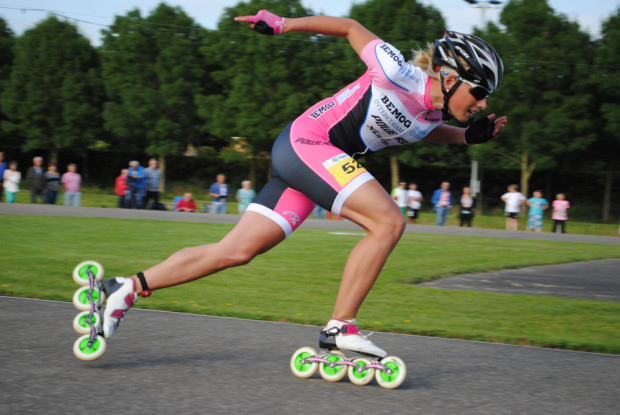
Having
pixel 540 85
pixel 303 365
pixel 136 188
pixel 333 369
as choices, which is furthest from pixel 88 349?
pixel 540 85

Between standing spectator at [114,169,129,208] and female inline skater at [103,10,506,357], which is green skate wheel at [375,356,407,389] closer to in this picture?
female inline skater at [103,10,506,357]

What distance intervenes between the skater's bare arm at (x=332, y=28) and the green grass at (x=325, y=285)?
2439 mm

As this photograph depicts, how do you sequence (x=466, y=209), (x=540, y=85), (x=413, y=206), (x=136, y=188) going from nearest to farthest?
(x=136, y=188) < (x=413, y=206) < (x=466, y=209) < (x=540, y=85)

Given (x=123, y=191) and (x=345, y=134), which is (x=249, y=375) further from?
(x=123, y=191)

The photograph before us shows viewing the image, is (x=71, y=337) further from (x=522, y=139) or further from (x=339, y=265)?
(x=522, y=139)

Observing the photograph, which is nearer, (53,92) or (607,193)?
(607,193)

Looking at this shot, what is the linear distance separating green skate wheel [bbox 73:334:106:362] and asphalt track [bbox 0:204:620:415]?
0.06 metres

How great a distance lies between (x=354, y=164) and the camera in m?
4.00

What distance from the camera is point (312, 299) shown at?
7.41 metres

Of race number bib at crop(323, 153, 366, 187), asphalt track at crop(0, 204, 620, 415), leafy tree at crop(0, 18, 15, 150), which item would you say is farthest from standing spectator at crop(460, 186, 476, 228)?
leafy tree at crop(0, 18, 15, 150)

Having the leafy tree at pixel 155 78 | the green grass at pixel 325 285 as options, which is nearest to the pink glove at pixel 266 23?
the green grass at pixel 325 285

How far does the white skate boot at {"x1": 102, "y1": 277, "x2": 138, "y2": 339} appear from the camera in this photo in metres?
3.91

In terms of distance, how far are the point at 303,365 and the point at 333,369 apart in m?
0.16

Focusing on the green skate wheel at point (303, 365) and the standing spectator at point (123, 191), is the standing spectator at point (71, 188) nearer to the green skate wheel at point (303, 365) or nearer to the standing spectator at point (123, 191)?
the standing spectator at point (123, 191)
